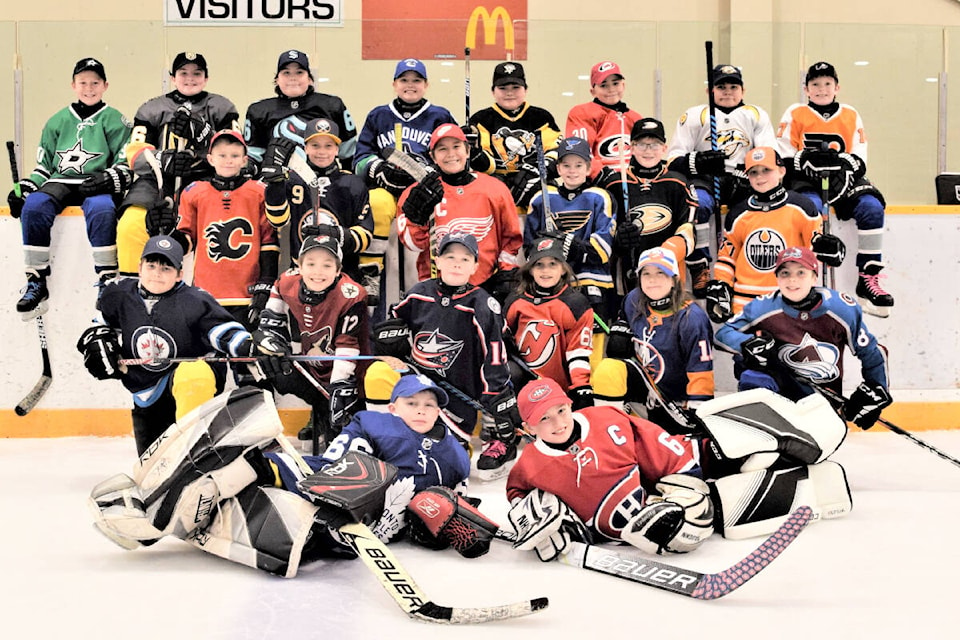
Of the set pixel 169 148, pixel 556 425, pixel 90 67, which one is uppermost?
pixel 90 67

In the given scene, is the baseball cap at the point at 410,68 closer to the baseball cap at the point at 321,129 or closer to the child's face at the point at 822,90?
the baseball cap at the point at 321,129

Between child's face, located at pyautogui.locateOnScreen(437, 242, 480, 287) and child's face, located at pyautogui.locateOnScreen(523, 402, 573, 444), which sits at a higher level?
child's face, located at pyautogui.locateOnScreen(437, 242, 480, 287)

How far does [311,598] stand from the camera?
250 centimetres

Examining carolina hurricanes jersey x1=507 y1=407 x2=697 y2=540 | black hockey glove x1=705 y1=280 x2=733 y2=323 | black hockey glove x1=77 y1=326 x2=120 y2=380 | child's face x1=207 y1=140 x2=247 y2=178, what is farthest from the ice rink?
child's face x1=207 y1=140 x2=247 y2=178

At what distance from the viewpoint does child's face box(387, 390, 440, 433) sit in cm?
306

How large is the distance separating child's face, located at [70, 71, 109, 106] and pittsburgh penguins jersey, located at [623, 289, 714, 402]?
2675 mm

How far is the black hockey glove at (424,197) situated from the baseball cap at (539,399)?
160 centimetres

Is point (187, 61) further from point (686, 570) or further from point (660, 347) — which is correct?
point (686, 570)

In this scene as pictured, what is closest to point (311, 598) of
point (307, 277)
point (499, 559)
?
point (499, 559)

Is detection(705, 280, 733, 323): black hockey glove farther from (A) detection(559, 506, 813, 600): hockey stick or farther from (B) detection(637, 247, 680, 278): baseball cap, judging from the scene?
(A) detection(559, 506, 813, 600): hockey stick

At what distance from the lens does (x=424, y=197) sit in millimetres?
4379

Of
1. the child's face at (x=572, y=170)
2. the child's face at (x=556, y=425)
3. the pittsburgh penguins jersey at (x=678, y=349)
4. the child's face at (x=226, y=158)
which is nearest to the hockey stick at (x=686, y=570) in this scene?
the child's face at (x=556, y=425)

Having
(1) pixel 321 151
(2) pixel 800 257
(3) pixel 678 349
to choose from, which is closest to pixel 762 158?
(2) pixel 800 257

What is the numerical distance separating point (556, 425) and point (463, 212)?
166cm
